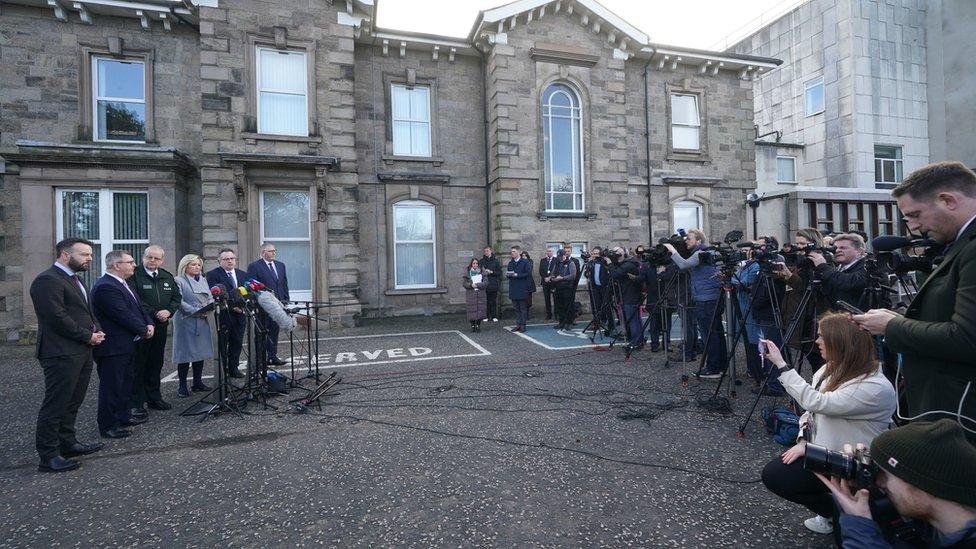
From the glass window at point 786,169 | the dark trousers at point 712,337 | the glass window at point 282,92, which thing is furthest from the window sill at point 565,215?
the glass window at point 786,169

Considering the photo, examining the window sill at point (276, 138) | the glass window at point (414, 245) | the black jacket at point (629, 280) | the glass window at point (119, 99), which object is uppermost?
the glass window at point (119, 99)

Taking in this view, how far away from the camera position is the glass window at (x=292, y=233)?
12.2 metres

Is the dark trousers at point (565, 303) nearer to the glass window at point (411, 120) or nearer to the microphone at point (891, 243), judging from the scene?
the glass window at point (411, 120)

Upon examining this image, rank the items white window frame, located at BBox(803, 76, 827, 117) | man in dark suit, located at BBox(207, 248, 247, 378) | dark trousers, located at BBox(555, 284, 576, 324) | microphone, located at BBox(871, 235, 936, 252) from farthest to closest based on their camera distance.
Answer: white window frame, located at BBox(803, 76, 827, 117) → dark trousers, located at BBox(555, 284, 576, 324) → man in dark suit, located at BBox(207, 248, 247, 378) → microphone, located at BBox(871, 235, 936, 252)

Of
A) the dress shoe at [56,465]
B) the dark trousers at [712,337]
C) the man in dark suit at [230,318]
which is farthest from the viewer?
the man in dark suit at [230,318]

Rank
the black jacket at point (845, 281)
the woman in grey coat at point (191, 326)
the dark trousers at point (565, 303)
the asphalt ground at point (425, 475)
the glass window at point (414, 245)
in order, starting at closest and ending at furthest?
the asphalt ground at point (425, 475) < the black jacket at point (845, 281) < the woman in grey coat at point (191, 326) < the dark trousers at point (565, 303) < the glass window at point (414, 245)

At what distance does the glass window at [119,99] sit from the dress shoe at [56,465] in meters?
10.5

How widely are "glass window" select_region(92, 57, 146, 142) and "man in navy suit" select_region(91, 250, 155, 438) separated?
902 cm

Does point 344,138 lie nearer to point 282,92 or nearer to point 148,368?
point 282,92

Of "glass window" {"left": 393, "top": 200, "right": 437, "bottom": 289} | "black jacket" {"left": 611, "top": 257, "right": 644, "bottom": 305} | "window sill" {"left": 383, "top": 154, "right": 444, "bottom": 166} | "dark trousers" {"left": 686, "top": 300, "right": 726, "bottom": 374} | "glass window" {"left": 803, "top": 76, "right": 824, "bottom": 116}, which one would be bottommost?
"dark trousers" {"left": 686, "top": 300, "right": 726, "bottom": 374}

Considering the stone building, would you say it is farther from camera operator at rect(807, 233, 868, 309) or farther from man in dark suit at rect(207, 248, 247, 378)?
camera operator at rect(807, 233, 868, 309)

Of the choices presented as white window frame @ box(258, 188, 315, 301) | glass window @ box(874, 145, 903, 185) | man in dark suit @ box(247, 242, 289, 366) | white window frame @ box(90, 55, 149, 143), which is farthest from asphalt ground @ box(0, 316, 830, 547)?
glass window @ box(874, 145, 903, 185)

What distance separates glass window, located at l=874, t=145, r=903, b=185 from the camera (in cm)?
2181

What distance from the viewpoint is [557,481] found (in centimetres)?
363
